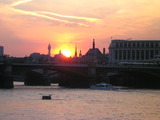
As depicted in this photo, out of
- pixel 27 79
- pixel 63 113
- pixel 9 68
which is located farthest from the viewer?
pixel 27 79

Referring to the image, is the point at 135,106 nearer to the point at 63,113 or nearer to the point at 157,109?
the point at 157,109

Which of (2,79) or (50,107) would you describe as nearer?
(50,107)

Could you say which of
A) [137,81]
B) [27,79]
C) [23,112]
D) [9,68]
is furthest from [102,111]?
[27,79]

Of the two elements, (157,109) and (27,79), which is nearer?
(157,109)

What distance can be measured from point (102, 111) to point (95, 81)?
79.3 meters

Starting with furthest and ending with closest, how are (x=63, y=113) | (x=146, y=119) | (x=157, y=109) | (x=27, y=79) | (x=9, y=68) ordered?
(x=27, y=79) → (x=9, y=68) → (x=157, y=109) → (x=63, y=113) → (x=146, y=119)

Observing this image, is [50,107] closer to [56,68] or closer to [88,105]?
[88,105]

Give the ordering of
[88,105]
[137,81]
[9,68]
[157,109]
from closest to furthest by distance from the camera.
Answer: [157,109] < [88,105] < [9,68] < [137,81]

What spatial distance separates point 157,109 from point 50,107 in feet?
54.4

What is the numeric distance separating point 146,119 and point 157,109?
11841 mm

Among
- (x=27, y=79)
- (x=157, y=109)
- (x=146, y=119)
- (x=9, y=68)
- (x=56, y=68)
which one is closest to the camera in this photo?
(x=146, y=119)

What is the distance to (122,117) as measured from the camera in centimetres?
5841

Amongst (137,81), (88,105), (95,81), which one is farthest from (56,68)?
(88,105)

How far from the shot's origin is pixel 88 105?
7356 cm
